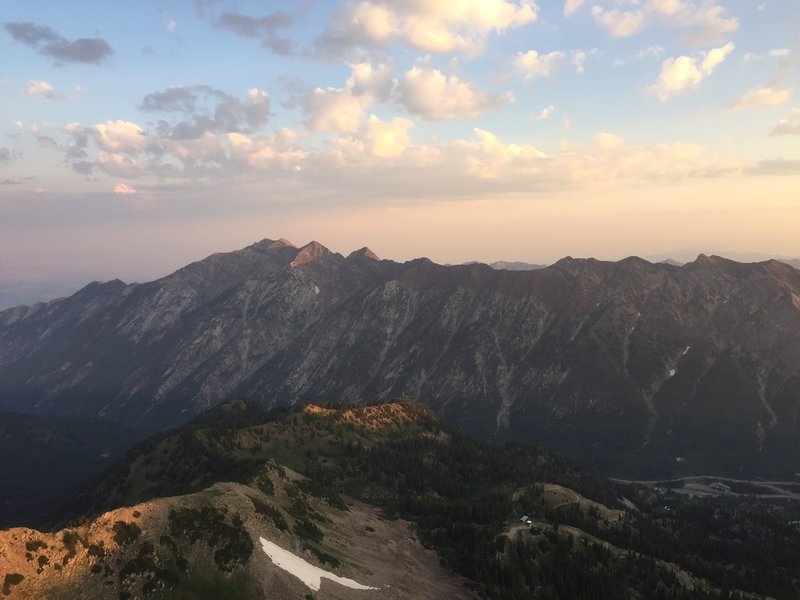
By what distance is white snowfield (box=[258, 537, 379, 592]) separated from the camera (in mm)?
111375

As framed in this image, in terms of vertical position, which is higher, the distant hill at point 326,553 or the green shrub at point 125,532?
the green shrub at point 125,532

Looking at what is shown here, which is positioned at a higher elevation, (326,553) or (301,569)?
(301,569)

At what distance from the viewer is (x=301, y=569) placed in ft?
376

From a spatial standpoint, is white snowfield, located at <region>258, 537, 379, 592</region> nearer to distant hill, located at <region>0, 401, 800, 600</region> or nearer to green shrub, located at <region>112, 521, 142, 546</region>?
distant hill, located at <region>0, 401, 800, 600</region>

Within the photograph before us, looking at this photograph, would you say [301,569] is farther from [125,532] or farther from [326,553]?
[125,532]

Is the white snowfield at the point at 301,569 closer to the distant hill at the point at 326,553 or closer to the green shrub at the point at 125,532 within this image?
the distant hill at the point at 326,553

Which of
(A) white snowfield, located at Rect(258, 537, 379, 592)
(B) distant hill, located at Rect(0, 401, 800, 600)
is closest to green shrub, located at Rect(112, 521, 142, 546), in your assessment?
(B) distant hill, located at Rect(0, 401, 800, 600)

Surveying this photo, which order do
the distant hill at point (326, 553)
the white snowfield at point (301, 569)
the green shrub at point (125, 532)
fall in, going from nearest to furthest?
the distant hill at point (326, 553) < the green shrub at point (125, 532) < the white snowfield at point (301, 569)

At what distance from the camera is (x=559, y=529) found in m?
168

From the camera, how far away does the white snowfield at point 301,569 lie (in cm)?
11138

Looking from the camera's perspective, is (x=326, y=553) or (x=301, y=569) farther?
(x=326, y=553)

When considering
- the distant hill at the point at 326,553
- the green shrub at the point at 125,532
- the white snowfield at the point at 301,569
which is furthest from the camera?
the white snowfield at the point at 301,569

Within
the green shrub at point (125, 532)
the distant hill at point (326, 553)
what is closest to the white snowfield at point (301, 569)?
the distant hill at point (326, 553)

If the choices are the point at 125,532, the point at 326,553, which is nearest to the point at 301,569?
the point at 326,553
